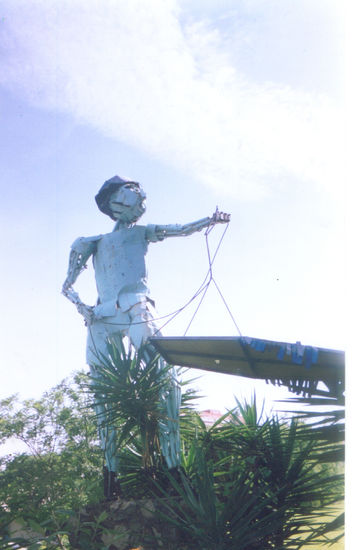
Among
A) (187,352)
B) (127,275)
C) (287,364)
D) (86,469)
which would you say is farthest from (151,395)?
(86,469)

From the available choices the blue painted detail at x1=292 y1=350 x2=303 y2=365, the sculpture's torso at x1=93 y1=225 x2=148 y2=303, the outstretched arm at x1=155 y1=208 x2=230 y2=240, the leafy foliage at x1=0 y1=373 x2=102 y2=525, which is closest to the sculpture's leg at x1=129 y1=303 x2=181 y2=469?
the sculpture's torso at x1=93 y1=225 x2=148 y2=303

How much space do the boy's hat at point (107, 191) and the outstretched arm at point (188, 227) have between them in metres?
0.67

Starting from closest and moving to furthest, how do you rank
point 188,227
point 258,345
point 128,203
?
point 258,345 → point 188,227 → point 128,203

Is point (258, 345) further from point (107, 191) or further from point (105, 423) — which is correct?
point (107, 191)

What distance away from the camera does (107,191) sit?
5848 mm

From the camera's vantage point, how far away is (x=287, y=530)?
3979 mm

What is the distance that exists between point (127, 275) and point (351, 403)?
10.3ft

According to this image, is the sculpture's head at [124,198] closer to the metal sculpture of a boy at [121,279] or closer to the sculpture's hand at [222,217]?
the metal sculpture of a boy at [121,279]

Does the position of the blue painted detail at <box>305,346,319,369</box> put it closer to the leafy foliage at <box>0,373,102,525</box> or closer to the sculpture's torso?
the sculpture's torso

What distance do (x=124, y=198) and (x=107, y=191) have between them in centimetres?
33

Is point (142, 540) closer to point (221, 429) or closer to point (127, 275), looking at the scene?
point (221, 429)

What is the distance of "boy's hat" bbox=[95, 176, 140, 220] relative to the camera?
573cm

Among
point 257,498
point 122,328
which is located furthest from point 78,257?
point 257,498

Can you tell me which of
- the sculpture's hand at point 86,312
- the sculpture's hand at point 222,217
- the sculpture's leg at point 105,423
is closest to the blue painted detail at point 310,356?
the sculpture's hand at point 222,217
